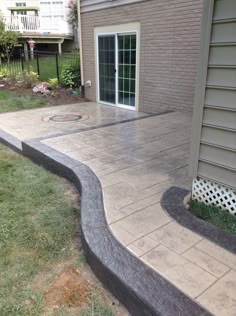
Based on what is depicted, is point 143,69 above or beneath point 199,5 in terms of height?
beneath

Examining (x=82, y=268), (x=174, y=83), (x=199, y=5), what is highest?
(x=199, y=5)

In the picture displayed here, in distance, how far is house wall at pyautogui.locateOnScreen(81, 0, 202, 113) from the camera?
537 cm

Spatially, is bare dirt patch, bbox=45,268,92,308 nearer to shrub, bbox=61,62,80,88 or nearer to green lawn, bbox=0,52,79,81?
shrub, bbox=61,62,80,88

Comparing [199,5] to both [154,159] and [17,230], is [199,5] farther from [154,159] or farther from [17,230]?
[17,230]

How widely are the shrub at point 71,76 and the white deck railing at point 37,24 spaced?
801cm

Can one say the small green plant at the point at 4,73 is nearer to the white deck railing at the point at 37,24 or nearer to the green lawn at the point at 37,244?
the white deck railing at the point at 37,24

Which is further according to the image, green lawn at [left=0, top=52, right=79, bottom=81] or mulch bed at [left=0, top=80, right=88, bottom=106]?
green lawn at [left=0, top=52, right=79, bottom=81]

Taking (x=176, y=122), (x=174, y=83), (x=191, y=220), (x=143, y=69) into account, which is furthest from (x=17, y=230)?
(x=143, y=69)

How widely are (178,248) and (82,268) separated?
Answer: 0.66m

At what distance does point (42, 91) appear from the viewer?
332 inches

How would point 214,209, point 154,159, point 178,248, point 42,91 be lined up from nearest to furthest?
1. point 178,248
2. point 214,209
3. point 154,159
4. point 42,91

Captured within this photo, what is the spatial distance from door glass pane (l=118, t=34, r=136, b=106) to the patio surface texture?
1.19 metres

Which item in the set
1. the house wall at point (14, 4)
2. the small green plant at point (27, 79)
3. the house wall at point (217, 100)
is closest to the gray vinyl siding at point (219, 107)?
the house wall at point (217, 100)

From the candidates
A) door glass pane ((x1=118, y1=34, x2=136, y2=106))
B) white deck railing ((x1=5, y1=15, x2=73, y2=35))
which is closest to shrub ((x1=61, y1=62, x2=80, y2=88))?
door glass pane ((x1=118, y1=34, x2=136, y2=106))
